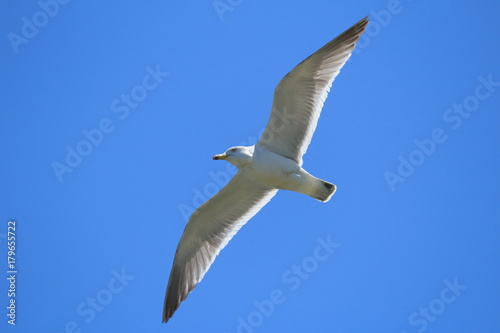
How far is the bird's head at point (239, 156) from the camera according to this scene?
34.5 feet

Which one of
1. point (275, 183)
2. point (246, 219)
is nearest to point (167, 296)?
point (246, 219)

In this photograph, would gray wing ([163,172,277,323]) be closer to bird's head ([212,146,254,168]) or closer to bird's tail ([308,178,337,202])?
bird's head ([212,146,254,168])

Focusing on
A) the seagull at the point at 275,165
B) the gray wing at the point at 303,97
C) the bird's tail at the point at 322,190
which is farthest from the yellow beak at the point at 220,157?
the bird's tail at the point at 322,190

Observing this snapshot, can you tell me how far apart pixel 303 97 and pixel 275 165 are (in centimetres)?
106

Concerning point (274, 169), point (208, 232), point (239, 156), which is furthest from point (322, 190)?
point (208, 232)

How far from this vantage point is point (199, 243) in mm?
11484

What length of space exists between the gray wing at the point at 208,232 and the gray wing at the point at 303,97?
0.89m

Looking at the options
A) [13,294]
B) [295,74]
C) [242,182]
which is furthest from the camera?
[13,294]

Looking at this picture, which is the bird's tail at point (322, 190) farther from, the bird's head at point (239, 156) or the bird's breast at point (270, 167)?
the bird's head at point (239, 156)

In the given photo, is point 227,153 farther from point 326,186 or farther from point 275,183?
point 326,186

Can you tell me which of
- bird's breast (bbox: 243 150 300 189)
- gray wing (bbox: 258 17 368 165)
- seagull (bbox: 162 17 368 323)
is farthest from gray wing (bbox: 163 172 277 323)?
gray wing (bbox: 258 17 368 165)

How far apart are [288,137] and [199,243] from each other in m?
2.21

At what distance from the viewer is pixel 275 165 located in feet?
34.5

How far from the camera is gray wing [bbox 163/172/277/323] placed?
11.3 m
